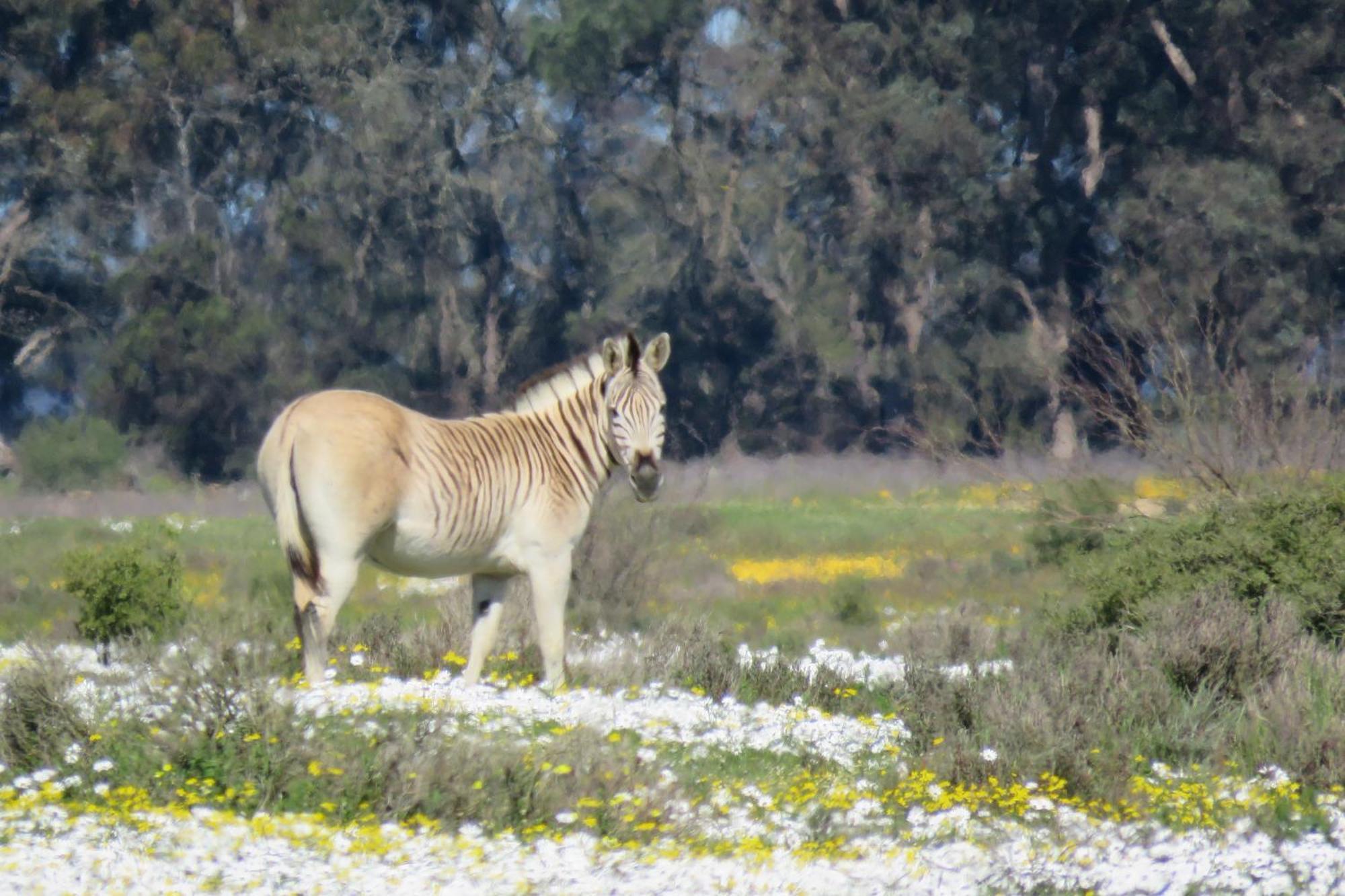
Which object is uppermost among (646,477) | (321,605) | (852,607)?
(646,477)

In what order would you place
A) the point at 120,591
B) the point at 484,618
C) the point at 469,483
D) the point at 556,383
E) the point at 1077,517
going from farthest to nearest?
the point at 1077,517
the point at 120,591
the point at 556,383
the point at 484,618
the point at 469,483

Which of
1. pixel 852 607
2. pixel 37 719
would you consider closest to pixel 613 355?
pixel 37 719

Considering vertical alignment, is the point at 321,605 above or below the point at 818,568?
above

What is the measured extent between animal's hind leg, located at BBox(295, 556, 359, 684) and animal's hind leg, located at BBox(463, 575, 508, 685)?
0.96 meters

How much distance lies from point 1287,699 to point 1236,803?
5.33ft

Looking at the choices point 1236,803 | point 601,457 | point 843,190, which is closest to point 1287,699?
point 1236,803

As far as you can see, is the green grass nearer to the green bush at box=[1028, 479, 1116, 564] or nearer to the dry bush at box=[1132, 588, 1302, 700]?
the green bush at box=[1028, 479, 1116, 564]

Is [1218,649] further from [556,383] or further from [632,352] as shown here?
[556,383]

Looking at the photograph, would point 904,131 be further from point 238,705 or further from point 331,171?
point 238,705

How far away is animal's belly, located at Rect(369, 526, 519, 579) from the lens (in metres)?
10.2

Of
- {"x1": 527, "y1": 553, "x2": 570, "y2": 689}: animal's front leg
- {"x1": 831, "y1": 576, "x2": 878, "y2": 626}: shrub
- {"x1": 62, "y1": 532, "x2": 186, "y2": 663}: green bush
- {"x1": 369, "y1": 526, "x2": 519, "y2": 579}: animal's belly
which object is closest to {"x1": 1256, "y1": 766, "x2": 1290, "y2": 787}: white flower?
{"x1": 527, "y1": 553, "x2": 570, "y2": 689}: animal's front leg

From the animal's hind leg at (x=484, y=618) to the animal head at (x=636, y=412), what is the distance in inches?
37.9

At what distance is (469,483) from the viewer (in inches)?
412

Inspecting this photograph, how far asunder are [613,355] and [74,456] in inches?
1291
